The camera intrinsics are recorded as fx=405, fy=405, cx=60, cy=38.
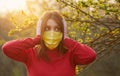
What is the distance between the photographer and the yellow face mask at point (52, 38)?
11.1 feet

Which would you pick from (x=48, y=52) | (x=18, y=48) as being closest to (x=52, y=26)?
(x=48, y=52)

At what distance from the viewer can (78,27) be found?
6.97 meters

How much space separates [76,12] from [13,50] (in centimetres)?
362

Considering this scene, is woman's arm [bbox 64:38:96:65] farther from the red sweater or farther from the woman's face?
the woman's face

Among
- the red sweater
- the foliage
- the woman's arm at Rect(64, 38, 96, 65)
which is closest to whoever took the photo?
the red sweater

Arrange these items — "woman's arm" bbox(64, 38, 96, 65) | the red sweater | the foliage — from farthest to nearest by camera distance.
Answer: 1. the foliage
2. "woman's arm" bbox(64, 38, 96, 65)
3. the red sweater

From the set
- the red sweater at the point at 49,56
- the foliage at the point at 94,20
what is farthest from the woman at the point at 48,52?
the foliage at the point at 94,20

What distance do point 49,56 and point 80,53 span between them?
12.0 inches

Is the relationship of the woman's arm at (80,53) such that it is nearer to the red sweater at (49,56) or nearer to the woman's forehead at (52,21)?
the red sweater at (49,56)

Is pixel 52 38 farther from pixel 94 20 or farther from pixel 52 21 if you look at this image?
pixel 94 20

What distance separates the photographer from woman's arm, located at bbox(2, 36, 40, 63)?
3.37 metres

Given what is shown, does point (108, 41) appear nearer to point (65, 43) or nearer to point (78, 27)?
point (78, 27)

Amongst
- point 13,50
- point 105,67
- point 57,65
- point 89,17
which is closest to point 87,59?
point 57,65

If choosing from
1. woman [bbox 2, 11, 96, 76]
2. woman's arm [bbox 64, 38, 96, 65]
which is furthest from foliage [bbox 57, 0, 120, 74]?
woman [bbox 2, 11, 96, 76]
